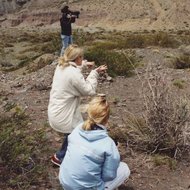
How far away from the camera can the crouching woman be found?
556cm

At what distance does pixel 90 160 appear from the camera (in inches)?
221

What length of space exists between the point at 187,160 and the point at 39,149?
6.89 feet

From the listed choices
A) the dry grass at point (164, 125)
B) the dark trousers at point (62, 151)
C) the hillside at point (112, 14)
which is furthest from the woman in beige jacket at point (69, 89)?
the hillside at point (112, 14)

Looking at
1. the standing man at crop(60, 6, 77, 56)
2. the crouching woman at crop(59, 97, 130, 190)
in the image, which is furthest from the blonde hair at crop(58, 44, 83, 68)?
the standing man at crop(60, 6, 77, 56)

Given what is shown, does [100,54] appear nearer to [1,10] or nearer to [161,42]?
[161,42]

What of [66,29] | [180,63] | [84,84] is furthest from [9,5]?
[84,84]

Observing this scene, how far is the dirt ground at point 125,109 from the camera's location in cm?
743

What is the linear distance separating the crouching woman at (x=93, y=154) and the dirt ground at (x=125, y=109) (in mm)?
1414

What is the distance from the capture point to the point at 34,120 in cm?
1002

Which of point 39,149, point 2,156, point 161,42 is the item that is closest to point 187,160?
point 39,149

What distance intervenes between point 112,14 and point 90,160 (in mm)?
83606

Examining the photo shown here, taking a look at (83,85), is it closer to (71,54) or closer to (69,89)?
(69,89)

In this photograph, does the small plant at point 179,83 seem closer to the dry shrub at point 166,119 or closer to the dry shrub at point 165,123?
the dry shrub at point 165,123

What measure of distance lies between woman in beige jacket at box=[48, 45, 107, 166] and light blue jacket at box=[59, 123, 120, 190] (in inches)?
51.2
